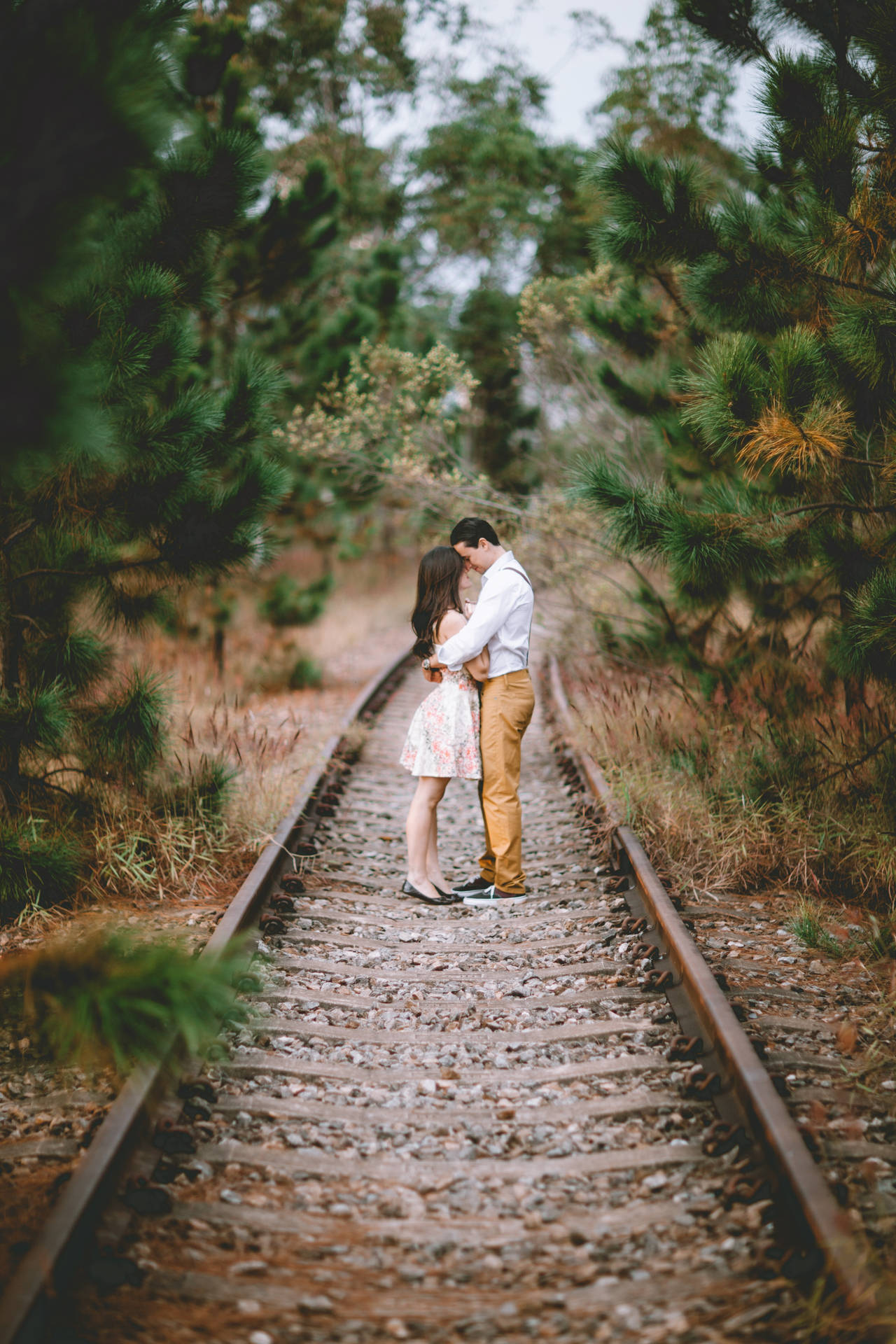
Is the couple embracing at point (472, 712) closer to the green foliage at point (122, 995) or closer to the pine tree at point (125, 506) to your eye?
the pine tree at point (125, 506)

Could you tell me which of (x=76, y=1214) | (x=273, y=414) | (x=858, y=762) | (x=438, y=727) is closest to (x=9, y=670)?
(x=273, y=414)

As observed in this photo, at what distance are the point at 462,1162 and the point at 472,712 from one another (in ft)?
8.44

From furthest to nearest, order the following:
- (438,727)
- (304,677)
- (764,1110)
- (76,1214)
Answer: (304,677), (438,727), (764,1110), (76,1214)

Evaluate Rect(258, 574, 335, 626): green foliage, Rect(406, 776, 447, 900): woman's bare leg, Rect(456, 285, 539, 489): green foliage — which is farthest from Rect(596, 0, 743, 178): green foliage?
Rect(406, 776, 447, 900): woman's bare leg

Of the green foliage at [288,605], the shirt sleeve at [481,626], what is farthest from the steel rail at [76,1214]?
the green foliage at [288,605]

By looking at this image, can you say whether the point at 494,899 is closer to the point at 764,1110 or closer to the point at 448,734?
the point at 448,734

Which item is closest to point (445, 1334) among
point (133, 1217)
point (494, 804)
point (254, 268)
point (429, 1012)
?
point (133, 1217)

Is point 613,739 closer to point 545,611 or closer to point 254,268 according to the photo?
point 545,611

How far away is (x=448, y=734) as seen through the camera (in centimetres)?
492

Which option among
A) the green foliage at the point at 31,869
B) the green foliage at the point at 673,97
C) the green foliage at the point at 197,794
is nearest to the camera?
the green foliage at the point at 31,869

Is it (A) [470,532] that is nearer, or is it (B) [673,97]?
(A) [470,532]

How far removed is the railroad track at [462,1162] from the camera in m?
2.17

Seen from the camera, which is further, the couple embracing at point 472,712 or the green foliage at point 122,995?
the couple embracing at point 472,712

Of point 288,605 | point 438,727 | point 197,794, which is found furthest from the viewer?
point 288,605
